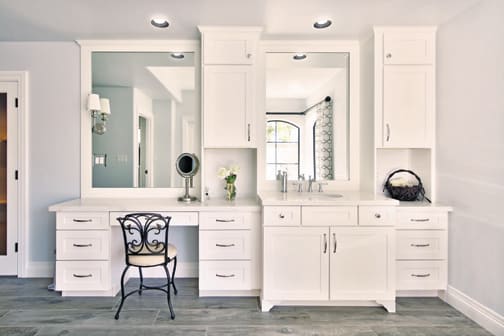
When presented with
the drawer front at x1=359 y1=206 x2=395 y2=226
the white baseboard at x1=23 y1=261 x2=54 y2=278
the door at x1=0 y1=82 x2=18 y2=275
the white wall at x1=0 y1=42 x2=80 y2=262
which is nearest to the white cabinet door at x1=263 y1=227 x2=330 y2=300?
the drawer front at x1=359 y1=206 x2=395 y2=226

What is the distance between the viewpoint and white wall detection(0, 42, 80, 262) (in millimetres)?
3348

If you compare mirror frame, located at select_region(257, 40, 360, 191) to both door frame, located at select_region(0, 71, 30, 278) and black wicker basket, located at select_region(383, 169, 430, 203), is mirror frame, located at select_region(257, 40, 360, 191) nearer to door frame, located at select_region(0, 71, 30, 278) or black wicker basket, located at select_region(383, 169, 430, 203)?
black wicker basket, located at select_region(383, 169, 430, 203)

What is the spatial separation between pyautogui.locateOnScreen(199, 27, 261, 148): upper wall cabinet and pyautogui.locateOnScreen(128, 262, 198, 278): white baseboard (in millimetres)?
1286

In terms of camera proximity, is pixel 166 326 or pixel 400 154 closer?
pixel 166 326

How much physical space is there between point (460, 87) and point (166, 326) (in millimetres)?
2988

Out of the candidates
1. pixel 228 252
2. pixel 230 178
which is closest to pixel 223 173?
pixel 230 178

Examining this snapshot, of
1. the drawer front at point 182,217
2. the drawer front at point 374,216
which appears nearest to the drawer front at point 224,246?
the drawer front at point 182,217

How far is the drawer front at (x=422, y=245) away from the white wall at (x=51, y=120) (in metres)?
3.16

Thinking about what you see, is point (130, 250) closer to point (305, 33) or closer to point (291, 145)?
point (291, 145)

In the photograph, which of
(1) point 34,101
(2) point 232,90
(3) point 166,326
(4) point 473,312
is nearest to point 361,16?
(2) point 232,90

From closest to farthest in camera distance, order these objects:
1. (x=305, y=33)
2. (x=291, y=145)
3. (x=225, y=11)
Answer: (x=225, y=11) < (x=305, y=33) < (x=291, y=145)

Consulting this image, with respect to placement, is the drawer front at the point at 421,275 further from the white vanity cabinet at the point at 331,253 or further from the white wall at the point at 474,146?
the white vanity cabinet at the point at 331,253

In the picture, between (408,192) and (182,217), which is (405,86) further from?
(182,217)

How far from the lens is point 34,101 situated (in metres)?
3.35
